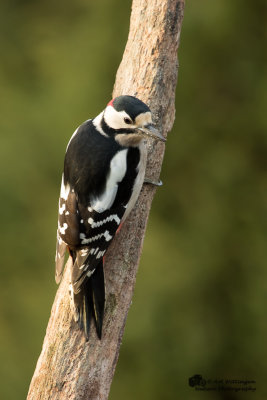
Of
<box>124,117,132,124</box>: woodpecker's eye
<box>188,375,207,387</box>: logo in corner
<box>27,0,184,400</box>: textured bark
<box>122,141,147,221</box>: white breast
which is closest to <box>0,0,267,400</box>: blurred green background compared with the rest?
<box>188,375,207,387</box>: logo in corner

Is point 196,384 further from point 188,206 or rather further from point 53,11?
point 53,11

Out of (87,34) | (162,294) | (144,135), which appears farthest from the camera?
(87,34)

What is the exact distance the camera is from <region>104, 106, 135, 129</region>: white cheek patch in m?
2.39

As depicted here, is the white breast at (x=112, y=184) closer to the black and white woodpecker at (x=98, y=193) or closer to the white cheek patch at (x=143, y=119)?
the black and white woodpecker at (x=98, y=193)

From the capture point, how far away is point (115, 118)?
2.43 metres

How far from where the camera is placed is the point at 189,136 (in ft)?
13.9

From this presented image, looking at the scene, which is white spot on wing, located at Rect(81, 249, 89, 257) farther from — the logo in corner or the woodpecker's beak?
the logo in corner

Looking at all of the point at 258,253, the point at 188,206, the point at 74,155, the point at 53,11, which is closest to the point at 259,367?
the point at 258,253

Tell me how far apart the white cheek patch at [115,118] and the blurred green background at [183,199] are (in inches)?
64.6

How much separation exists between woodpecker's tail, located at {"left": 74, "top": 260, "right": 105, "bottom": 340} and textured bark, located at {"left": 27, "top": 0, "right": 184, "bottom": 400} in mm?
33

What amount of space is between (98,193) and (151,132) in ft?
0.99

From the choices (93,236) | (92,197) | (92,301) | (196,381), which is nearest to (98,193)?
(92,197)

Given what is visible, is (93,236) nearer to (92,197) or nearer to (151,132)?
(92,197)

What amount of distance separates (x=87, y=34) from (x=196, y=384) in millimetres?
2401
